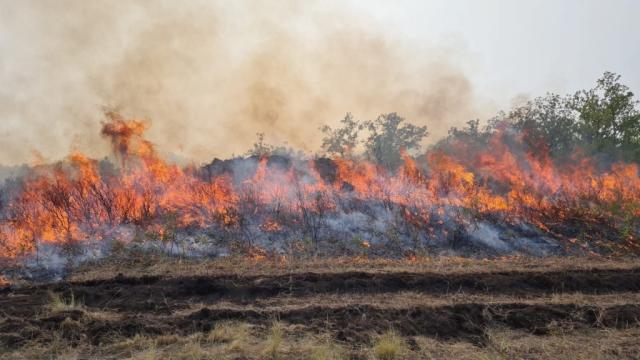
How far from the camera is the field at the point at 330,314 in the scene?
7.08m

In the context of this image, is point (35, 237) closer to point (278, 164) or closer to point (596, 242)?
point (278, 164)

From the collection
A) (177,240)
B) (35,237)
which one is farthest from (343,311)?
(35,237)

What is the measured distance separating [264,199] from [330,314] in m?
10.8

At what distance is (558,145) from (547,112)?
2.46 meters

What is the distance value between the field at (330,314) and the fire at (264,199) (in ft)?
12.2

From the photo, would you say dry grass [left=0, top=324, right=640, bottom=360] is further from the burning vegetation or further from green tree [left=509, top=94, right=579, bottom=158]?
green tree [left=509, top=94, right=579, bottom=158]

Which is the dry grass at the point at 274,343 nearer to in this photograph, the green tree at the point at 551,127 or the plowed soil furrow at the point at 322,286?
the plowed soil furrow at the point at 322,286

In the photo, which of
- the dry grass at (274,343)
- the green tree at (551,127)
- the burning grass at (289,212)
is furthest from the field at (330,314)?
the green tree at (551,127)

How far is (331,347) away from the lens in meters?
7.11

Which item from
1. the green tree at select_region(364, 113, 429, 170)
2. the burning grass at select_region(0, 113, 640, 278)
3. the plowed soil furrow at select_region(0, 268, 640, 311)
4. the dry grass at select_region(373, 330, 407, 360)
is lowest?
the dry grass at select_region(373, 330, 407, 360)

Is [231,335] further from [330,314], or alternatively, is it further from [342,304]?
[342,304]

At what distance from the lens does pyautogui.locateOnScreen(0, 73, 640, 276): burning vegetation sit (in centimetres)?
1567

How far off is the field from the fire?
373 centimetres

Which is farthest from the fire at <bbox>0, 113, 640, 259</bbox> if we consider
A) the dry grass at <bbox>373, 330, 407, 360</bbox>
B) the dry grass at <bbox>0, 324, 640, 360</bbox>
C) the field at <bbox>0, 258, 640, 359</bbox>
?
the dry grass at <bbox>373, 330, 407, 360</bbox>
